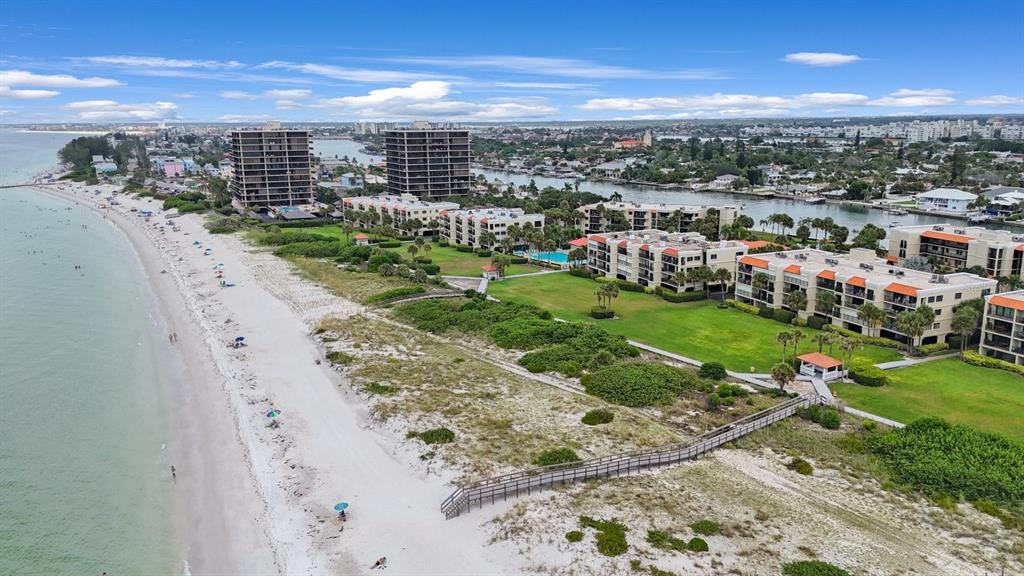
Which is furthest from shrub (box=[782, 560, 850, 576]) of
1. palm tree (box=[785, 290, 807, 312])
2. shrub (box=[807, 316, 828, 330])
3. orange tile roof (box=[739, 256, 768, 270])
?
orange tile roof (box=[739, 256, 768, 270])

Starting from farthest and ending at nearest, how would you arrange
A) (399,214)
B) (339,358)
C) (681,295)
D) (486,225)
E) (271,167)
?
(271,167), (399,214), (486,225), (681,295), (339,358)

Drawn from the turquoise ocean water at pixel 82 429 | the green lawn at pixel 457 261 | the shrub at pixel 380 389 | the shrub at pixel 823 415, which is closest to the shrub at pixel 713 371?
the shrub at pixel 823 415

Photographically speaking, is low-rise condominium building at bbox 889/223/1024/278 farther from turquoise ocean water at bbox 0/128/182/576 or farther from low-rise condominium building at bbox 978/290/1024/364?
turquoise ocean water at bbox 0/128/182/576

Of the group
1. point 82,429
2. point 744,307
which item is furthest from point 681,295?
point 82,429

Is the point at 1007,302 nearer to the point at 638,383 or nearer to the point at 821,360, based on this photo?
the point at 821,360

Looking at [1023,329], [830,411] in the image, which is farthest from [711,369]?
[1023,329]

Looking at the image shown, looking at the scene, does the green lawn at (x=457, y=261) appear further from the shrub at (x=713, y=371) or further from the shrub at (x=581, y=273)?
the shrub at (x=713, y=371)
